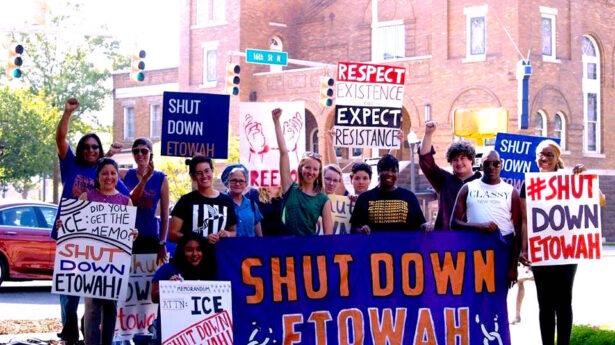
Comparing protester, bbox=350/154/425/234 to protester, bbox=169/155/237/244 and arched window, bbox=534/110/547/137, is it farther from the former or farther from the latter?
arched window, bbox=534/110/547/137

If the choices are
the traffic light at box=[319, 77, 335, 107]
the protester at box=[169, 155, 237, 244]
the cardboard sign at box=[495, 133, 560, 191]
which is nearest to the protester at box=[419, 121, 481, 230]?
the protester at box=[169, 155, 237, 244]

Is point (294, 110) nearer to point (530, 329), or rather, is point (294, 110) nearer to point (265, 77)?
point (530, 329)

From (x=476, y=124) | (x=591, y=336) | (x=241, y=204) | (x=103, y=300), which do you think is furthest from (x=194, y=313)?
(x=476, y=124)

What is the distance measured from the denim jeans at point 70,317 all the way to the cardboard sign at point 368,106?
13.8ft

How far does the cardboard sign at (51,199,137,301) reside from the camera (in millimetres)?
8695

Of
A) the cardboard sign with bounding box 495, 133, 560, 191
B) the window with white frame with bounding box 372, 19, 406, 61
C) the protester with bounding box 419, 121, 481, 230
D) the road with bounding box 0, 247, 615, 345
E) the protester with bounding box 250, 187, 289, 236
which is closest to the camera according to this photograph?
the protester with bounding box 419, 121, 481, 230

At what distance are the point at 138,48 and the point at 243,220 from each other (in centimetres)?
1890

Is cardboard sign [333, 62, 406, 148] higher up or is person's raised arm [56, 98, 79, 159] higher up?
cardboard sign [333, 62, 406, 148]

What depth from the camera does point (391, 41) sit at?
46.0m

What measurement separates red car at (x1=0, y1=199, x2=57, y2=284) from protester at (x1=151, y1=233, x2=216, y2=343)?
347 inches

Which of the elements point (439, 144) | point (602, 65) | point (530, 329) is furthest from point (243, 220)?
point (602, 65)

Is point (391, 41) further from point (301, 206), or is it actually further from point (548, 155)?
point (301, 206)

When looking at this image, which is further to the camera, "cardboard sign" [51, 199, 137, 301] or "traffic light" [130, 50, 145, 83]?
"traffic light" [130, 50, 145, 83]

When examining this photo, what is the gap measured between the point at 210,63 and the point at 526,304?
35085mm
